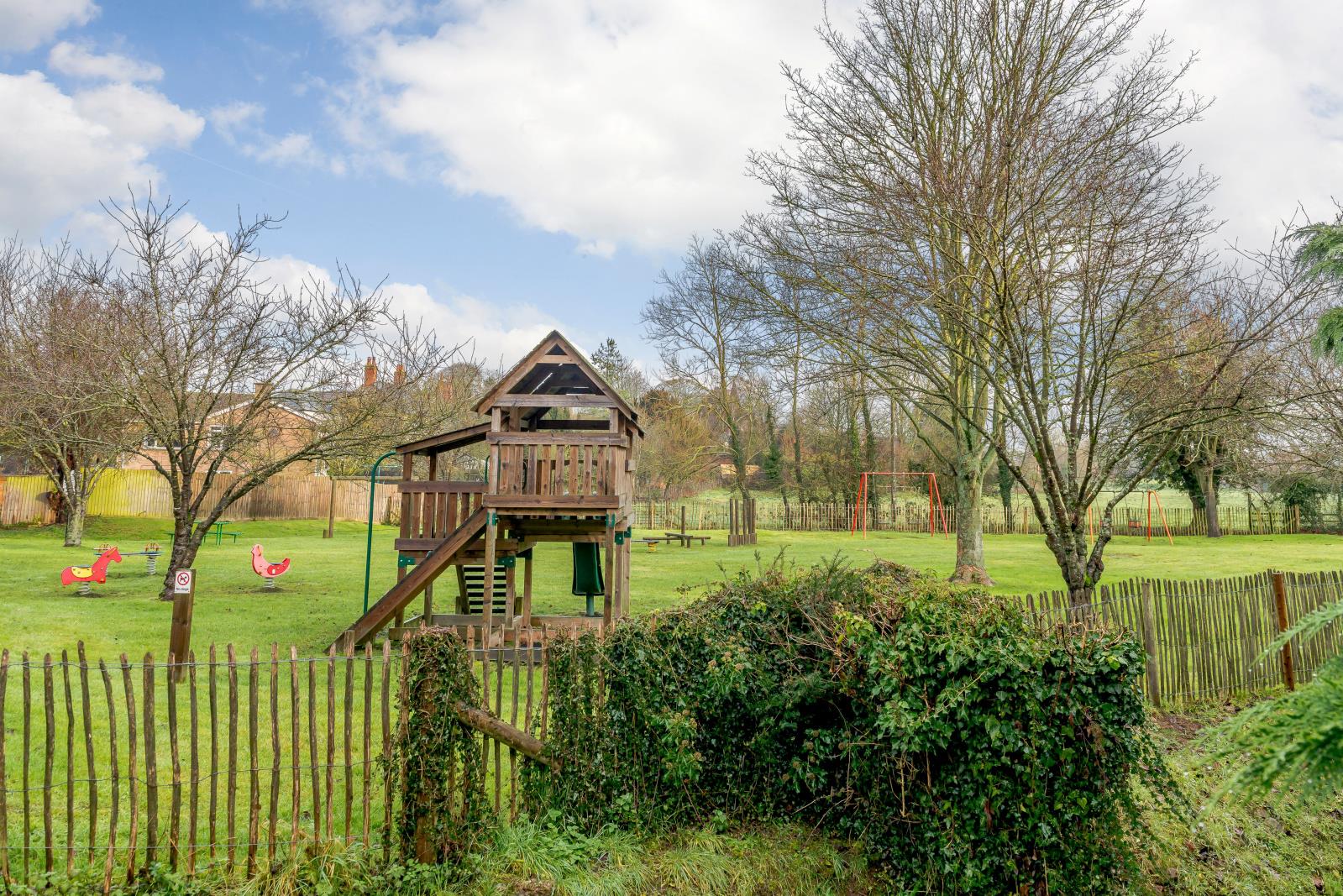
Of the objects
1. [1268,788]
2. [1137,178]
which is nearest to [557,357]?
[1137,178]

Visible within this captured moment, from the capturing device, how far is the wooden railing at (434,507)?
12.0m

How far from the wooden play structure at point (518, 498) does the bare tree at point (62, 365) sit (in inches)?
186

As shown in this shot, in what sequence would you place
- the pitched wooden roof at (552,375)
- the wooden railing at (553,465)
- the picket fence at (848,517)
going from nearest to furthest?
the wooden railing at (553,465) < the pitched wooden roof at (552,375) < the picket fence at (848,517)

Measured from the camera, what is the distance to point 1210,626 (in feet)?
29.8

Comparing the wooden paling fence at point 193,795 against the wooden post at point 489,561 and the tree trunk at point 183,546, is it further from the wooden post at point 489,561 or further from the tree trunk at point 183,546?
the tree trunk at point 183,546

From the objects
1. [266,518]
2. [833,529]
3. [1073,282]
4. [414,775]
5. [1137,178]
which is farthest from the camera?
[833,529]

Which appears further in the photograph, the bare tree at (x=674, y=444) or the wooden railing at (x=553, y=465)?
the bare tree at (x=674, y=444)

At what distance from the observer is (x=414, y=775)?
4.76 meters

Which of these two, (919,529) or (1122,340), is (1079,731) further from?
(919,529)

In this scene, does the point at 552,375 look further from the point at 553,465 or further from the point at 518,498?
the point at 518,498

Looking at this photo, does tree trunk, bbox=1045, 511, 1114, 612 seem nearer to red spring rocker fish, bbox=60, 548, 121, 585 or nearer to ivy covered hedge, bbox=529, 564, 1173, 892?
ivy covered hedge, bbox=529, 564, 1173, 892

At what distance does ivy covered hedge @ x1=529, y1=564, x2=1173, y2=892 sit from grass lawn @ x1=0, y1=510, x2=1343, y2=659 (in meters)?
0.87

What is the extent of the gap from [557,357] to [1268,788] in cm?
1041

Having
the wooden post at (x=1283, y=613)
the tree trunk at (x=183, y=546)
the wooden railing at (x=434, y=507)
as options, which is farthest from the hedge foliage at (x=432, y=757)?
the tree trunk at (x=183, y=546)
